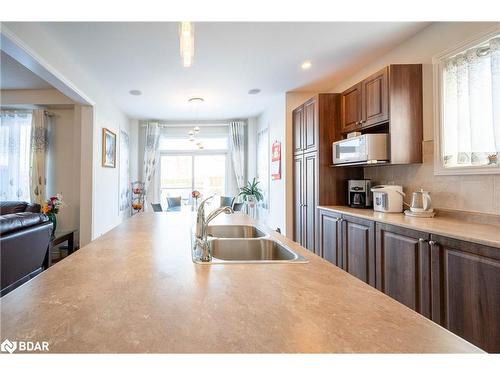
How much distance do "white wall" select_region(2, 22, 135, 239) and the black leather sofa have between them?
139 cm

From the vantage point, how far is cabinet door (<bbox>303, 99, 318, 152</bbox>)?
337 centimetres

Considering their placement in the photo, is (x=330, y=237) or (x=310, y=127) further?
(x=310, y=127)

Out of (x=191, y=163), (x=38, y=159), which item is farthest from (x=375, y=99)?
(x=38, y=159)

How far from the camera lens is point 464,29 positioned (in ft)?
6.94

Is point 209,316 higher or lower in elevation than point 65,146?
lower

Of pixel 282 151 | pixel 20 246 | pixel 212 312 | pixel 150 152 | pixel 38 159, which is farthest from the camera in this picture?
pixel 150 152

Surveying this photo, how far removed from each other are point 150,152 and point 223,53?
12.8ft

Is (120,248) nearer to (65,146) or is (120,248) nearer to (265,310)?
(265,310)

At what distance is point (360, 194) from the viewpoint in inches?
119

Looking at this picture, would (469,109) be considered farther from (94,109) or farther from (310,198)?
(94,109)

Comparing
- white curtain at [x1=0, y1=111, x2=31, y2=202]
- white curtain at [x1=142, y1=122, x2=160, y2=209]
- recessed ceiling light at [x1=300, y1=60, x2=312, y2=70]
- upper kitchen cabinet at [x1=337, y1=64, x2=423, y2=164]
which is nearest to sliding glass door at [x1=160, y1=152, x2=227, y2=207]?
white curtain at [x1=142, y1=122, x2=160, y2=209]

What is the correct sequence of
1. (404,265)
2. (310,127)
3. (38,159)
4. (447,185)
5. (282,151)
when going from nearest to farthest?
(404,265), (447,185), (310,127), (38,159), (282,151)

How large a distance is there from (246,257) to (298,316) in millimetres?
912
